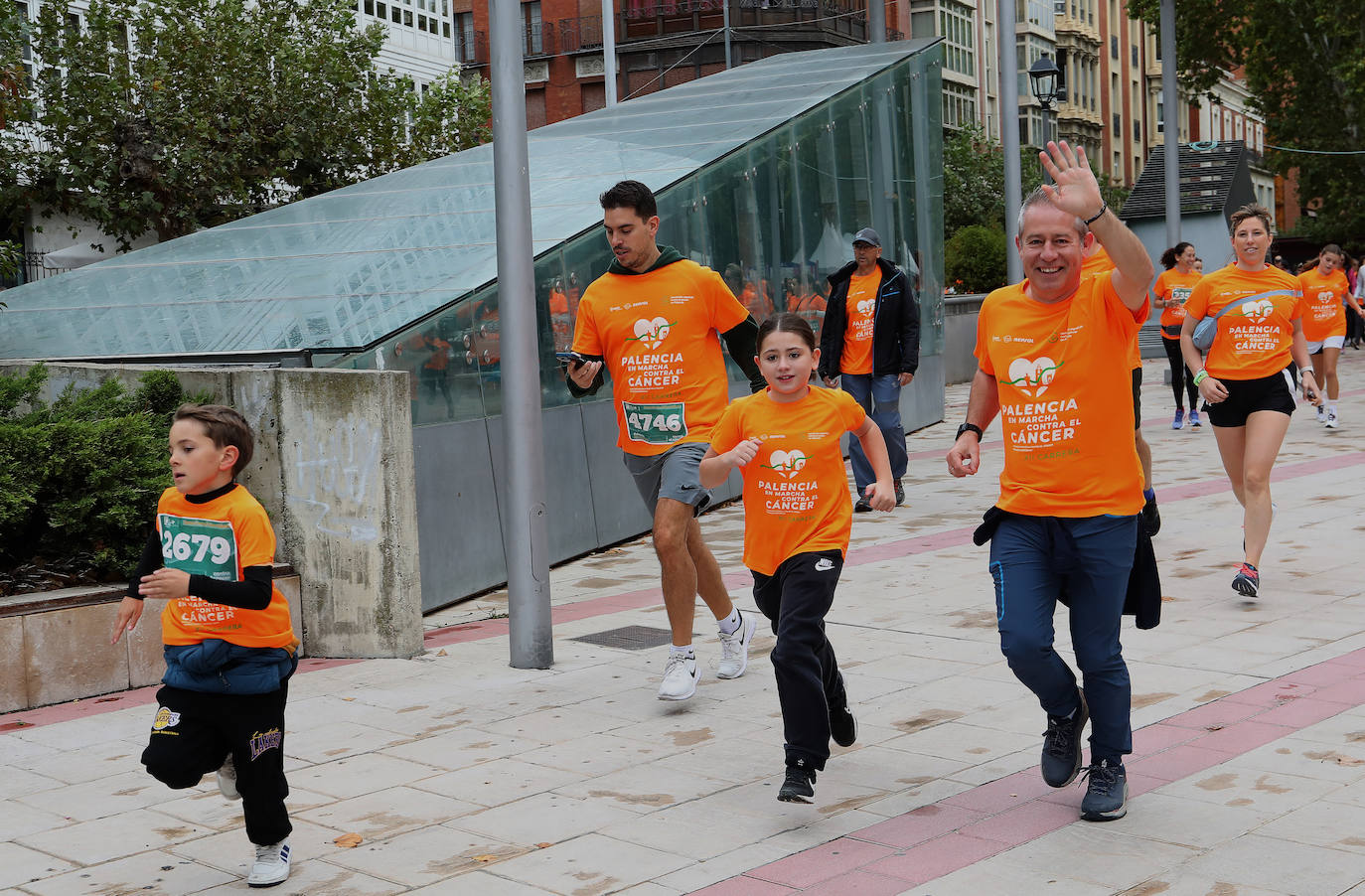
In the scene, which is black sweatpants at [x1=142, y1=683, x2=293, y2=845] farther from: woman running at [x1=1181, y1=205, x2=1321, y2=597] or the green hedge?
woman running at [x1=1181, y1=205, x2=1321, y2=597]

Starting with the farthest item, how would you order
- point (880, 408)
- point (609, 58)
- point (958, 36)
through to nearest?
point (958, 36) < point (609, 58) < point (880, 408)

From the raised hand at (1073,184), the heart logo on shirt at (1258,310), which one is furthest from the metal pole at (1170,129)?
the raised hand at (1073,184)

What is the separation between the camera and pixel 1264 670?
6273 millimetres

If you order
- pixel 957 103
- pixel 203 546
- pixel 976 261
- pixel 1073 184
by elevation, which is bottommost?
pixel 203 546

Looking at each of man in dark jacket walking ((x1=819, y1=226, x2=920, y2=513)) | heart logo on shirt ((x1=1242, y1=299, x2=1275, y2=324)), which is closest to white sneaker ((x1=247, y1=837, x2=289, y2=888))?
heart logo on shirt ((x1=1242, y1=299, x2=1275, y2=324))

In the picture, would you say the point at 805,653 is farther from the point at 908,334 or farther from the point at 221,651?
the point at 908,334

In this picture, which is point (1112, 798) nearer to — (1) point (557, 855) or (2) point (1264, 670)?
(1) point (557, 855)

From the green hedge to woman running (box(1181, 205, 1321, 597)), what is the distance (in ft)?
17.2

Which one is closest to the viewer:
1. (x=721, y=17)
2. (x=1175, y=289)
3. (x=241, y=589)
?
(x=241, y=589)

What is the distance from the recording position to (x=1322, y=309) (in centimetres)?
1622

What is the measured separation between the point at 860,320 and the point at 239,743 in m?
8.05

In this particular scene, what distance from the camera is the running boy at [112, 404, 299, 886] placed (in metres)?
4.13

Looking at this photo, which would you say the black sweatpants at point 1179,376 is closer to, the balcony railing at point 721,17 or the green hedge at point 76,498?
→ the green hedge at point 76,498

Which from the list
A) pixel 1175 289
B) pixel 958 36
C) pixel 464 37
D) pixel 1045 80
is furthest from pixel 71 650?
pixel 958 36
